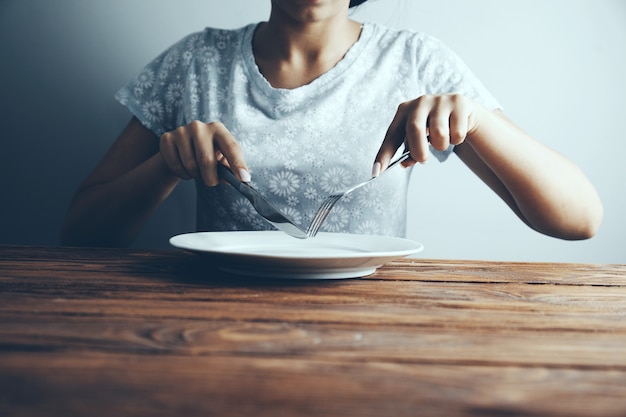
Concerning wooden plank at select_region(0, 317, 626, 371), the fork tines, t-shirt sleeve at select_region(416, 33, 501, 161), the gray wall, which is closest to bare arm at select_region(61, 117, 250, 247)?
the fork tines

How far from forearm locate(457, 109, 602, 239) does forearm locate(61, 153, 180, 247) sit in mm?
541

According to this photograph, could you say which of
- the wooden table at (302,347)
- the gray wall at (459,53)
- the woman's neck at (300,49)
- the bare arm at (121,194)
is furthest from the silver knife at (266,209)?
the gray wall at (459,53)

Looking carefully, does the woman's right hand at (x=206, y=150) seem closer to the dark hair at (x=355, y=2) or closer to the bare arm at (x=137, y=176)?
the bare arm at (x=137, y=176)

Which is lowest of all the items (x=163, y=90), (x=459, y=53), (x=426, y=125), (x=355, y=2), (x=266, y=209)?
(x=266, y=209)

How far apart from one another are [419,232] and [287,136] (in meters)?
0.47

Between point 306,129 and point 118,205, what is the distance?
0.39 metres

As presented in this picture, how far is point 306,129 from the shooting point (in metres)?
1.08

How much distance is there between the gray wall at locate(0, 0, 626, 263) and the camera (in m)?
1.29

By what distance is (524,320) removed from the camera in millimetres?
461

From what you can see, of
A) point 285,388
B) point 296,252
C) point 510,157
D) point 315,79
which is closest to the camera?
point 285,388

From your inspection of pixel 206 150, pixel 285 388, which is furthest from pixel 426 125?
pixel 285 388

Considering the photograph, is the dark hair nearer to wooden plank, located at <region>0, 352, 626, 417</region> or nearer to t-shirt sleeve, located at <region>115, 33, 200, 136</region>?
Result: t-shirt sleeve, located at <region>115, 33, 200, 136</region>

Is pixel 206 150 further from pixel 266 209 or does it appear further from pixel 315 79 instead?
pixel 315 79

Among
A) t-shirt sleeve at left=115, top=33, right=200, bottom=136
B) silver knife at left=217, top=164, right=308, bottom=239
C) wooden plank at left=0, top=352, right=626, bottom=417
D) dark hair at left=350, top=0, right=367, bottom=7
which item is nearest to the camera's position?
wooden plank at left=0, top=352, right=626, bottom=417
